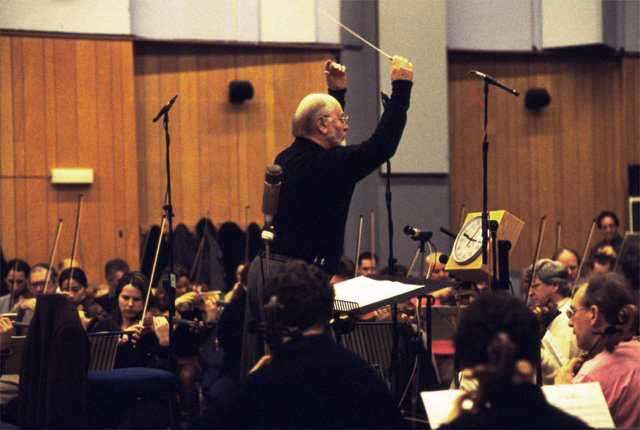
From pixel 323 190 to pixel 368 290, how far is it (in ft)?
1.32

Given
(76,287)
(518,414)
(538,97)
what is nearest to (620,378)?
(518,414)

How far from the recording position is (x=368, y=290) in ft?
11.2

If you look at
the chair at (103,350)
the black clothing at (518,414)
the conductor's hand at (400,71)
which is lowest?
the chair at (103,350)

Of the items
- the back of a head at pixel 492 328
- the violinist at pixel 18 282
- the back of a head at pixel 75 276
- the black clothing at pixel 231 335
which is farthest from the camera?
the violinist at pixel 18 282

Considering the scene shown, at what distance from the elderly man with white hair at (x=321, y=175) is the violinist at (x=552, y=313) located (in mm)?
956

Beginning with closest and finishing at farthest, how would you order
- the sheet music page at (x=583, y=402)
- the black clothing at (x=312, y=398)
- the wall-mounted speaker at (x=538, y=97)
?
the black clothing at (x=312, y=398), the sheet music page at (x=583, y=402), the wall-mounted speaker at (x=538, y=97)

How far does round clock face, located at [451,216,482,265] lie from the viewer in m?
4.49

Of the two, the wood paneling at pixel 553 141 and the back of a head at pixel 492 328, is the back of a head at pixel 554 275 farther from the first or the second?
the wood paneling at pixel 553 141

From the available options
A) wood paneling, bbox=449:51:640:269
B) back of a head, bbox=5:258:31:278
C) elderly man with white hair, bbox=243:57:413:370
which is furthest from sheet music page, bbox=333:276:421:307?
wood paneling, bbox=449:51:640:269

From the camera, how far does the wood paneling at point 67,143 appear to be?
8.35 meters

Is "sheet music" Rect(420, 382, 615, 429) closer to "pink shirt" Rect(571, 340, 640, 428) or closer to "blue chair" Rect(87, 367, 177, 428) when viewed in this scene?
"pink shirt" Rect(571, 340, 640, 428)

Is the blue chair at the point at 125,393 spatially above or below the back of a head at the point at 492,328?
below

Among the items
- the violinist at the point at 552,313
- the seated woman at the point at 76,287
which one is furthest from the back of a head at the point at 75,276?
the violinist at the point at 552,313

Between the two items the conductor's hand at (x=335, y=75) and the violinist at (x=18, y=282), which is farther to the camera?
the violinist at (x=18, y=282)
